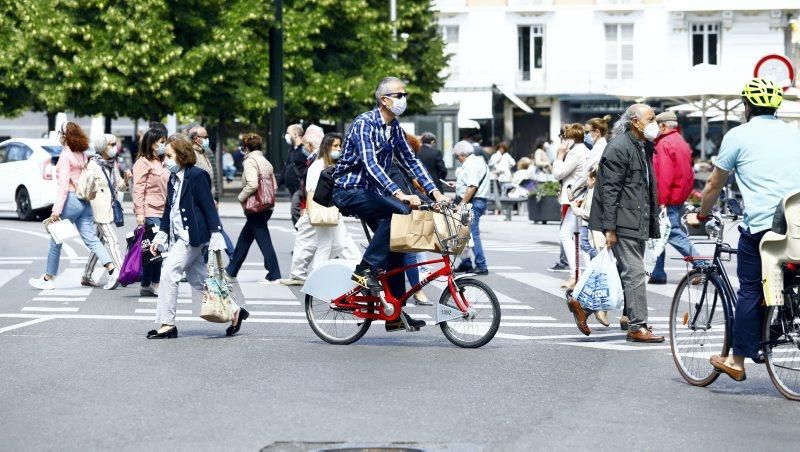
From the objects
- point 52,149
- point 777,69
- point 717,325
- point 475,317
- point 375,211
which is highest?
point 777,69

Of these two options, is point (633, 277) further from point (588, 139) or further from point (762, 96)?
point (588, 139)

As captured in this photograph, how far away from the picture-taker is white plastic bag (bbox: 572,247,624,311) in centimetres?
1115

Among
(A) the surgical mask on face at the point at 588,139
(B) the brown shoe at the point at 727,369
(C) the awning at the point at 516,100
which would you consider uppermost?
(C) the awning at the point at 516,100

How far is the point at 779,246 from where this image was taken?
8.13 m

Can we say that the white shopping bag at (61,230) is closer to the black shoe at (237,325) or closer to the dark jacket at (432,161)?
the black shoe at (237,325)

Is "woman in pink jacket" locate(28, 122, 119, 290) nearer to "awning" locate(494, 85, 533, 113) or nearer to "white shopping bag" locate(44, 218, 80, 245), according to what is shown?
"white shopping bag" locate(44, 218, 80, 245)

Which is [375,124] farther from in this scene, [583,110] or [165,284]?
[583,110]

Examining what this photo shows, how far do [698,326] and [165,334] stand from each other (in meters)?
4.17

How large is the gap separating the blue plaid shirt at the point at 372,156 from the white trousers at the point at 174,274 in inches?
54.6

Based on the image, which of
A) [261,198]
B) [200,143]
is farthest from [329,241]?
[200,143]

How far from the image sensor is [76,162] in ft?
51.0

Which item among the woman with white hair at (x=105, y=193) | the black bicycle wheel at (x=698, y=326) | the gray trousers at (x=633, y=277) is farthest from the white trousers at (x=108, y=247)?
the black bicycle wheel at (x=698, y=326)

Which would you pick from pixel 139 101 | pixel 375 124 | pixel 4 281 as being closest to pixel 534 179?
pixel 139 101

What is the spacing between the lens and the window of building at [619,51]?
2290 inches
